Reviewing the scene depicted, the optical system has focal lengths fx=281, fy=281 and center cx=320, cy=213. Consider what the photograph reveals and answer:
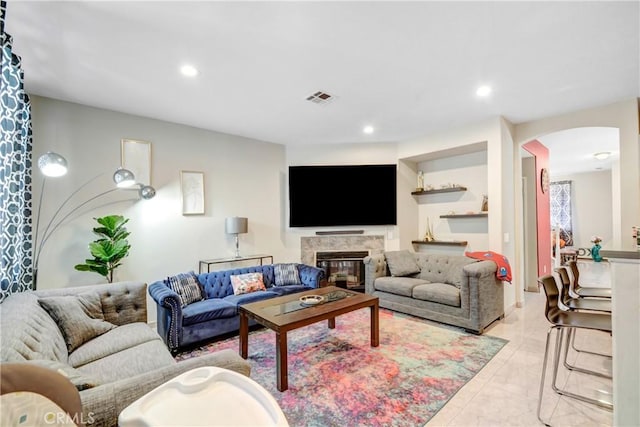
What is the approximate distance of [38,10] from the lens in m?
1.95

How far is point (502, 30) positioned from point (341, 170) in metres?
3.33

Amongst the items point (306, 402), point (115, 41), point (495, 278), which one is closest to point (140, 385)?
point (306, 402)

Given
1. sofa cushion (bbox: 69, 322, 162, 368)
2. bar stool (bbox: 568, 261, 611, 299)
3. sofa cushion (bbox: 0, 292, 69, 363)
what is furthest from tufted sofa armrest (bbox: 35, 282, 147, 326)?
bar stool (bbox: 568, 261, 611, 299)

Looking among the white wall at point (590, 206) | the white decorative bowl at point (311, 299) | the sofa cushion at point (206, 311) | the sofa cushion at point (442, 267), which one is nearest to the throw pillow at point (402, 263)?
the sofa cushion at point (442, 267)

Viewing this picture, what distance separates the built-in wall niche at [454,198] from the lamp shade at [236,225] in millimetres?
3186

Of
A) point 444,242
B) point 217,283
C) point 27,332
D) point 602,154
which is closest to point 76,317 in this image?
point 27,332

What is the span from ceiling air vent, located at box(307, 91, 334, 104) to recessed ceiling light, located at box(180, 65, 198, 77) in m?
1.26

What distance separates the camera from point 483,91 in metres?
3.24

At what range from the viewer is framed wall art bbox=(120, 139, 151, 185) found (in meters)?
3.78

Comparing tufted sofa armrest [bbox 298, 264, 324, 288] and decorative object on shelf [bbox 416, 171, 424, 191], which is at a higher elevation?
decorative object on shelf [bbox 416, 171, 424, 191]

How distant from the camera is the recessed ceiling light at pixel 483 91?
10.3 ft

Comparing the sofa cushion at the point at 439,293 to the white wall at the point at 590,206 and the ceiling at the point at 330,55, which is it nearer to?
the ceiling at the point at 330,55

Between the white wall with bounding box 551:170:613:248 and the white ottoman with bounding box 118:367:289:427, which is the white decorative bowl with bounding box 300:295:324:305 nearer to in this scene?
the white ottoman with bounding box 118:367:289:427

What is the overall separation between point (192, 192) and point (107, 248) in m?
1.40
